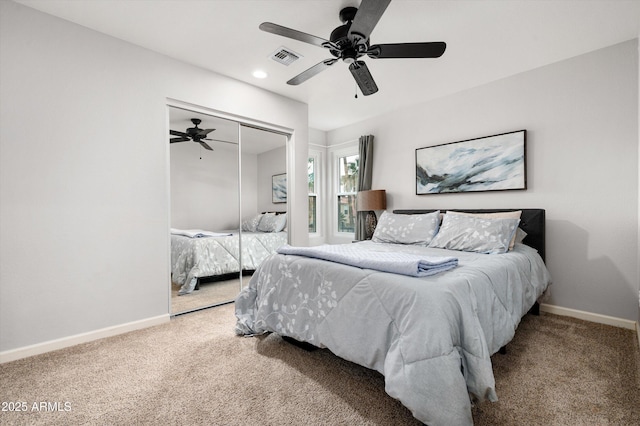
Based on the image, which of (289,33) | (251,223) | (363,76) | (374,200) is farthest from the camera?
(374,200)

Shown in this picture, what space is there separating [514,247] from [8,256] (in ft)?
12.9

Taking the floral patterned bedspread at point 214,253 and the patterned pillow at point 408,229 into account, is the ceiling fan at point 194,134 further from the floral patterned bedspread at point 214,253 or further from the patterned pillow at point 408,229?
the patterned pillow at point 408,229

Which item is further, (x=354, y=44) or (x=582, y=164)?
(x=582, y=164)

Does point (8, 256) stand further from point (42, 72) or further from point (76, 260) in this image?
point (42, 72)

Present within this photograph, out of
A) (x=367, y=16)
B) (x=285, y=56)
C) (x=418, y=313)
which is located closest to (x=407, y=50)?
(x=367, y=16)

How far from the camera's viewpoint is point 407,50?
2102mm

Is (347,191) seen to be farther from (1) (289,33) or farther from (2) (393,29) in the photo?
(1) (289,33)

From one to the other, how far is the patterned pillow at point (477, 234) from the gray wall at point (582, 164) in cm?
62

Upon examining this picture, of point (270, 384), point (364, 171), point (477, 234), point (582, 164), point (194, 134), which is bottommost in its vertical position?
point (270, 384)

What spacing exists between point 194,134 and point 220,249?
4.04ft

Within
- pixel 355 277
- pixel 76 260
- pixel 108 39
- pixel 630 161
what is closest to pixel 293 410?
pixel 355 277

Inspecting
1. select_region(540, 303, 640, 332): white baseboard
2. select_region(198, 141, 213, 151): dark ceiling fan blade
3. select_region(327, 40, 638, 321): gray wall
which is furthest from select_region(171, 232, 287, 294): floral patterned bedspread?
select_region(540, 303, 640, 332): white baseboard

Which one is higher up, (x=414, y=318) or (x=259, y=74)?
(x=259, y=74)

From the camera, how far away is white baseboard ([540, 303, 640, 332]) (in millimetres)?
2521
